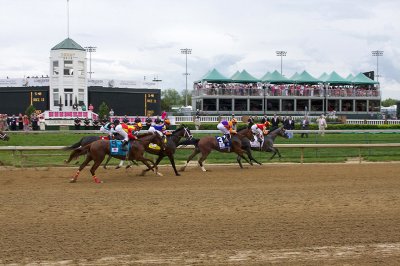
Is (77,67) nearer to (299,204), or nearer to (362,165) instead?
(362,165)

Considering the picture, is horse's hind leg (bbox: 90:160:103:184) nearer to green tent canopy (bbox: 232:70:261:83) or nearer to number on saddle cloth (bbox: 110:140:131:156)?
number on saddle cloth (bbox: 110:140:131:156)

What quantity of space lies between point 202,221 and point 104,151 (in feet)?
18.9

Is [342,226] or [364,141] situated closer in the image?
[342,226]

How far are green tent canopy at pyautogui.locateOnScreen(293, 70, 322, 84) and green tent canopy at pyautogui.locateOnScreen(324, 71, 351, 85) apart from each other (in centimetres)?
132

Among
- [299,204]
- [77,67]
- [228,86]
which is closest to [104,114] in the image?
[77,67]

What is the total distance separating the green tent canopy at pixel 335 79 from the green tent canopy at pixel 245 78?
8.25 m

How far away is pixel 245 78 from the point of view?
55469mm

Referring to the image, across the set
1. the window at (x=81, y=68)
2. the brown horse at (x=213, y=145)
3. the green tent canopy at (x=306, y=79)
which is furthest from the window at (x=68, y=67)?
the brown horse at (x=213, y=145)

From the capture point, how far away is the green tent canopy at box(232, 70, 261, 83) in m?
55.0

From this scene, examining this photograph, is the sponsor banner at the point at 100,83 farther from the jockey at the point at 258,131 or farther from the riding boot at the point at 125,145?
the riding boot at the point at 125,145

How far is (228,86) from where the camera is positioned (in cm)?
5369

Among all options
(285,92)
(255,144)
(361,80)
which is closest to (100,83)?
(285,92)

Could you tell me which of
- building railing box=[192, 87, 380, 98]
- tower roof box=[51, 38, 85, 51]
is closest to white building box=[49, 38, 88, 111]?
tower roof box=[51, 38, 85, 51]

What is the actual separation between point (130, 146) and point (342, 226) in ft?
24.2
